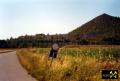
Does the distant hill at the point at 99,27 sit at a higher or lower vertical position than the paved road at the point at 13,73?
higher

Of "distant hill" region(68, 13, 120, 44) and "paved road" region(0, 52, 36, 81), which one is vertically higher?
"distant hill" region(68, 13, 120, 44)

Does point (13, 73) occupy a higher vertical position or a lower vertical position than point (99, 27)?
lower

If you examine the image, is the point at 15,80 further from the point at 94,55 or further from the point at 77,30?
the point at 77,30

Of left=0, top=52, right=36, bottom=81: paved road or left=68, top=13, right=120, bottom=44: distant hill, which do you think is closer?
left=0, top=52, right=36, bottom=81: paved road

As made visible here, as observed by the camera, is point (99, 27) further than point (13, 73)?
Yes

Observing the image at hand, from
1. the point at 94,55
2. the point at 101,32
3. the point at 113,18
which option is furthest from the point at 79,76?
the point at 113,18

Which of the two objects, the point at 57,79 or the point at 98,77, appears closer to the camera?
the point at 98,77

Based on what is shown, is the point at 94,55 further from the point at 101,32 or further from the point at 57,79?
the point at 101,32

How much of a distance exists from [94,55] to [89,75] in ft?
29.2

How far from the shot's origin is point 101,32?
13750 cm

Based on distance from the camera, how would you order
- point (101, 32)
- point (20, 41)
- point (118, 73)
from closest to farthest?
point (118, 73) < point (101, 32) < point (20, 41)

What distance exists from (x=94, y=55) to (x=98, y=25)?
12254cm

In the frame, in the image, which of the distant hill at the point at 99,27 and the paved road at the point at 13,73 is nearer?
the paved road at the point at 13,73

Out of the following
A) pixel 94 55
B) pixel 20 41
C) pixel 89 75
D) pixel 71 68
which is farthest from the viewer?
pixel 20 41
